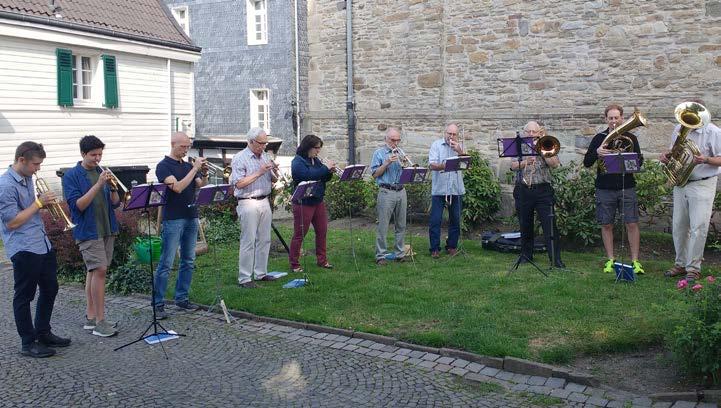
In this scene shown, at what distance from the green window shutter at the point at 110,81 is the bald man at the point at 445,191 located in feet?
35.7

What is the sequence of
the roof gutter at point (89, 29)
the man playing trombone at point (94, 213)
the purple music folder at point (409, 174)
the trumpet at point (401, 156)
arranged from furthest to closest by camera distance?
the roof gutter at point (89, 29) < the trumpet at point (401, 156) < the purple music folder at point (409, 174) < the man playing trombone at point (94, 213)

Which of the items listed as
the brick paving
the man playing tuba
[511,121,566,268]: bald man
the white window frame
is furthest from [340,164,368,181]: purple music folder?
the white window frame

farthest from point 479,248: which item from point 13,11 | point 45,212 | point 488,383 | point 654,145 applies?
point 13,11

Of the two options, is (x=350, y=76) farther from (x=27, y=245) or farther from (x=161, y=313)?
(x=27, y=245)

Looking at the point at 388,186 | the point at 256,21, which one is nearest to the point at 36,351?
the point at 388,186

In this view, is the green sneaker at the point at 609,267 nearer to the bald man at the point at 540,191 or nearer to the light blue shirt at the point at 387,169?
the bald man at the point at 540,191

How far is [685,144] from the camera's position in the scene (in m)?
8.62

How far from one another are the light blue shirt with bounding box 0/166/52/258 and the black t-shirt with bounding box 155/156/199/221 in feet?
4.89

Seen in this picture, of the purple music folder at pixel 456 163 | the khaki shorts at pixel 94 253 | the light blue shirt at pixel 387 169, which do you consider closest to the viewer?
the khaki shorts at pixel 94 253

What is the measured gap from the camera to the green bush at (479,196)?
43.8ft

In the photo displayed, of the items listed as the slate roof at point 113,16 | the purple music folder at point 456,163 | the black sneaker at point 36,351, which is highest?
the slate roof at point 113,16

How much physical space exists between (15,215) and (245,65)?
61.3 feet

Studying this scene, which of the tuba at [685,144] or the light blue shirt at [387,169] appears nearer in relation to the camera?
the tuba at [685,144]

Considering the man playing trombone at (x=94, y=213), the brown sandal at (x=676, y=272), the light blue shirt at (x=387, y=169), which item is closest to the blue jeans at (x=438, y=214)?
the light blue shirt at (x=387, y=169)
